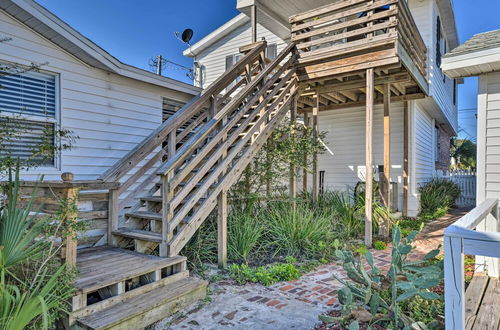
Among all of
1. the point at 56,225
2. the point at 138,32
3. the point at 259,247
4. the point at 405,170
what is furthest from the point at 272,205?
the point at 138,32

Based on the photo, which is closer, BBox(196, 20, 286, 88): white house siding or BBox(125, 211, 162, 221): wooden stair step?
BBox(125, 211, 162, 221): wooden stair step

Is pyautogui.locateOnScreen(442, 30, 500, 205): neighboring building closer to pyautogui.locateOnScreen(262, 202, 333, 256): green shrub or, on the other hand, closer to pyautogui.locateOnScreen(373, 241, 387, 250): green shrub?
pyautogui.locateOnScreen(373, 241, 387, 250): green shrub

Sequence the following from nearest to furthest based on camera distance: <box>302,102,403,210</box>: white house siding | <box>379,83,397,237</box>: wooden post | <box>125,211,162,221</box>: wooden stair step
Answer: <box>125,211,162,221</box>: wooden stair step
<box>379,83,397,237</box>: wooden post
<box>302,102,403,210</box>: white house siding

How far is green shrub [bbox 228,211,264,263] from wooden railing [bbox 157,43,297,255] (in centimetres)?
69

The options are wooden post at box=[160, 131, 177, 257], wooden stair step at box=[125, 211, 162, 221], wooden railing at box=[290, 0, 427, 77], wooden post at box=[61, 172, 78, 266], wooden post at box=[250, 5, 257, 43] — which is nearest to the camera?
wooden post at box=[61, 172, 78, 266]

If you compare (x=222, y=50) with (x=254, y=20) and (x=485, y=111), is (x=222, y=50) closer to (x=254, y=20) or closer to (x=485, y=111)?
(x=254, y=20)

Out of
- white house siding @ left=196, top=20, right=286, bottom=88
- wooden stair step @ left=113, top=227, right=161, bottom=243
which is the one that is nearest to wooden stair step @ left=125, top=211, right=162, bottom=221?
wooden stair step @ left=113, top=227, right=161, bottom=243

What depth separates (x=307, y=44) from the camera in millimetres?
6684

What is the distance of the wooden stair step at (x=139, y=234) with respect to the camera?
3997 mm

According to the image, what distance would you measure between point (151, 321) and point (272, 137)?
3.86 meters

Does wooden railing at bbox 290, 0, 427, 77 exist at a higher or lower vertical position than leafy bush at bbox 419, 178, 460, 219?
higher

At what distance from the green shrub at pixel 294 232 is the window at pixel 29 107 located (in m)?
3.57

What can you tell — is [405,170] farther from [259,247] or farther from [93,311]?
[93,311]

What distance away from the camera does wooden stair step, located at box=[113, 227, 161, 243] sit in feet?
13.1
